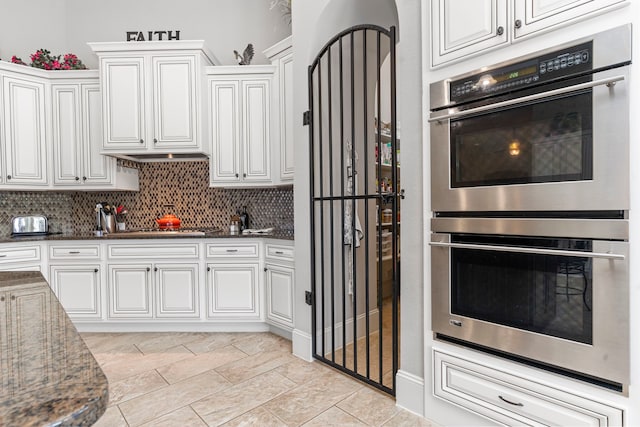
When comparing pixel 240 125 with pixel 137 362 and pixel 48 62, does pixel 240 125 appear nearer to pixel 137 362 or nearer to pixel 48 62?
pixel 48 62

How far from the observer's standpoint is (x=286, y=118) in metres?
3.32

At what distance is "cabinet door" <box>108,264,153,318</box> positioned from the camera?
3.23 meters

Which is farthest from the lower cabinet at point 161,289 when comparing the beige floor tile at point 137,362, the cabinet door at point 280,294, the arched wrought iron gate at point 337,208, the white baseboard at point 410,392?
the white baseboard at point 410,392

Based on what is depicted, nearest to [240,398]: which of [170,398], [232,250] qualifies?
[170,398]

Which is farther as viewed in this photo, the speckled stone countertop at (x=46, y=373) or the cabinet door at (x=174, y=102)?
the cabinet door at (x=174, y=102)

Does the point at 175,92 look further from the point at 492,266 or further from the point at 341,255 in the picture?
the point at 492,266

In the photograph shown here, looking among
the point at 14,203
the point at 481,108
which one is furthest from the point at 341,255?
the point at 14,203

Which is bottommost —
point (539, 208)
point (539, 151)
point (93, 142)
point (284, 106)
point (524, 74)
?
point (539, 208)

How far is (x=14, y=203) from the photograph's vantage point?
367 centimetres

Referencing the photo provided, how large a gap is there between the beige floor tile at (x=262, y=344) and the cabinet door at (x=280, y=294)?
0.49 feet

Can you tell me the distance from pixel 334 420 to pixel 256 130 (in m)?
2.54

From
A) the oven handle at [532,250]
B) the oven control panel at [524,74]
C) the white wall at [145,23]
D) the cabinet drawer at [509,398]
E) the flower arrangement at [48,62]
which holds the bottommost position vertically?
the cabinet drawer at [509,398]

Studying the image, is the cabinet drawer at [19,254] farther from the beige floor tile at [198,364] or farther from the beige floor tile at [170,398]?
the beige floor tile at [170,398]

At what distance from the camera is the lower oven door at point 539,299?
4.14ft
